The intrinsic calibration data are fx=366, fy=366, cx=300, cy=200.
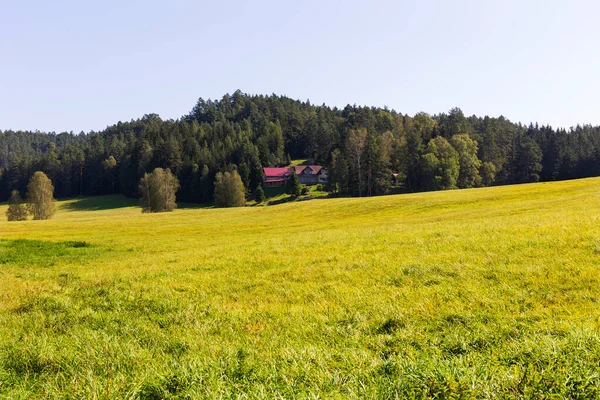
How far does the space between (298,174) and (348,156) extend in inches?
1474

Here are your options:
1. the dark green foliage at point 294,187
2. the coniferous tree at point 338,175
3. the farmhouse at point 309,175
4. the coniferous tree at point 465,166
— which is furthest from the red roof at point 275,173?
the coniferous tree at point 465,166

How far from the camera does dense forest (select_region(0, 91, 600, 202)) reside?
109562 mm

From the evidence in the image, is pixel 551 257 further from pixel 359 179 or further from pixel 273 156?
pixel 273 156

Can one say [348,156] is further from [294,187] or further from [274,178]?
[274,178]

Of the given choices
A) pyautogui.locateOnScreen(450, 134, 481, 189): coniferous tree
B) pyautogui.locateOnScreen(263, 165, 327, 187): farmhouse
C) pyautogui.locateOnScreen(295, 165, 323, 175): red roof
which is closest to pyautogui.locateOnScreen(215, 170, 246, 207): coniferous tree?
pyautogui.locateOnScreen(263, 165, 327, 187): farmhouse

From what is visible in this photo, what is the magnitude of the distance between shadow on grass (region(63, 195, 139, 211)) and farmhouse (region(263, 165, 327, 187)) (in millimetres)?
51218

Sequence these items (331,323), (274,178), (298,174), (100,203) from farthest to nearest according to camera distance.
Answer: (298,174)
(274,178)
(100,203)
(331,323)

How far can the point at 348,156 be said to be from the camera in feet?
381

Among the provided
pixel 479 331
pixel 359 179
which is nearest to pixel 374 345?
pixel 479 331

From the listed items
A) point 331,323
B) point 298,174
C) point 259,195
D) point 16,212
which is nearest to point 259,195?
point 259,195

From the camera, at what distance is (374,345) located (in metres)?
5.96

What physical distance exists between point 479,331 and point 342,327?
236 cm

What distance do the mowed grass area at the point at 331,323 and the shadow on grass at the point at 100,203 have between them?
13428 centimetres

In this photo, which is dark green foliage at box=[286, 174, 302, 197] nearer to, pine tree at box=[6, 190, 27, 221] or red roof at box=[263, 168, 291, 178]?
red roof at box=[263, 168, 291, 178]
